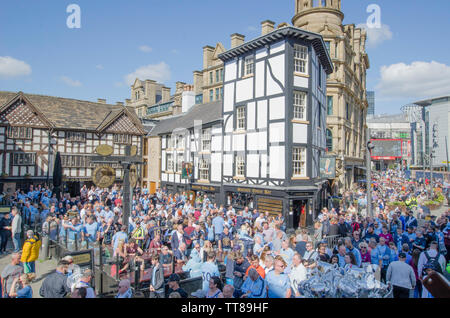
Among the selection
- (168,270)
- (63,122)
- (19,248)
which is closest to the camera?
(168,270)

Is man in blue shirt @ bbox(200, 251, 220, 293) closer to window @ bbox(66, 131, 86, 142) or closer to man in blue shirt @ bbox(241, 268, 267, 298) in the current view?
man in blue shirt @ bbox(241, 268, 267, 298)

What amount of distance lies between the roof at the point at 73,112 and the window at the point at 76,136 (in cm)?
60

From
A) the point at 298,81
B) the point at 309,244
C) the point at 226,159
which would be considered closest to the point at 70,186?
the point at 226,159

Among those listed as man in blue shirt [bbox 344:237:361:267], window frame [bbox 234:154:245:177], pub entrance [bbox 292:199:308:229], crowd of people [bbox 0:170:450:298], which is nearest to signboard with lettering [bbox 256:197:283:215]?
pub entrance [bbox 292:199:308:229]

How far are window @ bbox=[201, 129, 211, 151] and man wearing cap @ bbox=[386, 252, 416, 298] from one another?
61.8ft

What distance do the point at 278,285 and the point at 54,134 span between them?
96.7 ft

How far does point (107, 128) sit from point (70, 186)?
7033 mm

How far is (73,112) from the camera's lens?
1264 inches

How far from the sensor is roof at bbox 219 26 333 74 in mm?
18438

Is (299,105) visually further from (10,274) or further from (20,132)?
(20,132)

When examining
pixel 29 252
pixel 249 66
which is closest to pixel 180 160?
pixel 249 66

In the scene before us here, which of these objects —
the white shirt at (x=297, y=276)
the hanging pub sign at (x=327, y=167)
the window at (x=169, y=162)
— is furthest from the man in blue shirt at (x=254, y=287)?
the window at (x=169, y=162)
